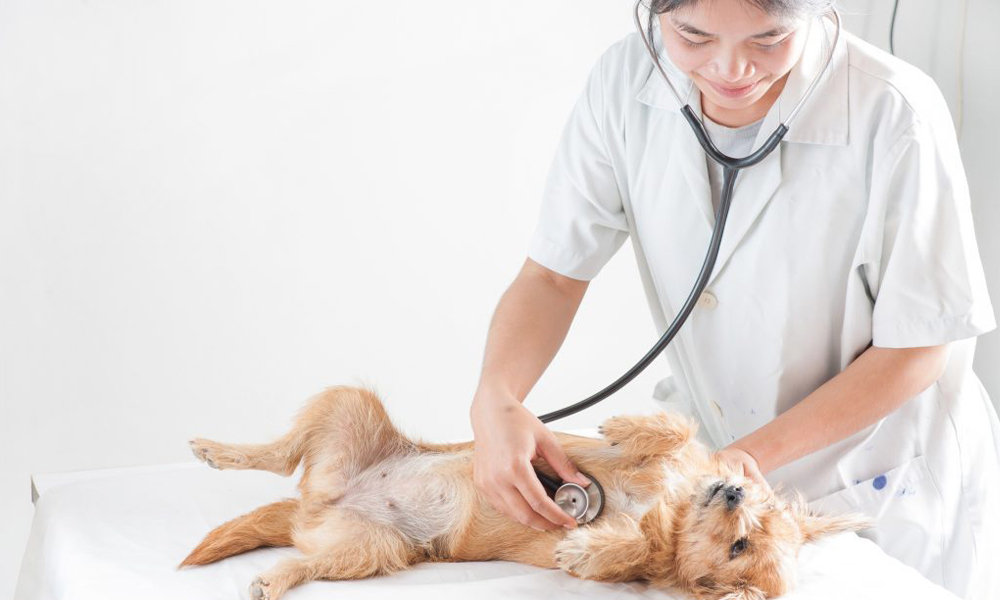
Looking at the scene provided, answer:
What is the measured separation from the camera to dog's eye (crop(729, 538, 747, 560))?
66.7 inches

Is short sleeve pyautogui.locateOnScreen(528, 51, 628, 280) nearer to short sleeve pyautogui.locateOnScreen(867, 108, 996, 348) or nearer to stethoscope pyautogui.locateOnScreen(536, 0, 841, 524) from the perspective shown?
stethoscope pyautogui.locateOnScreen(536, 0, 841, 524)

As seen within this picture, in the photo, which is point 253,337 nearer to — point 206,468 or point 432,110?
A: point 432,110

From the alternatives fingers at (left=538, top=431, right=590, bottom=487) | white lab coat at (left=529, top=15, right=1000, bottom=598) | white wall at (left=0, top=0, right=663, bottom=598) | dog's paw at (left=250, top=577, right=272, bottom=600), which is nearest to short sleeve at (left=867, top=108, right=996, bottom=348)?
white lab coat at (left=529, top=15, right=1000, bottom=598)

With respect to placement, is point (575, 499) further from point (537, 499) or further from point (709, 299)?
point (709, 299)

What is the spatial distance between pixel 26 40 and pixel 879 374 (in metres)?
2.30

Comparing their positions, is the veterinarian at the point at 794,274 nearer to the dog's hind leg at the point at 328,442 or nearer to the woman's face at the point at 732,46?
the woman's face at the point at 732,46

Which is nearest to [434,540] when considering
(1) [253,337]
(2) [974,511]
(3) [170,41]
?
(2) [974,511]

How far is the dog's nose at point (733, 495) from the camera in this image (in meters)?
1.69

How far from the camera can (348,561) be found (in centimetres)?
168

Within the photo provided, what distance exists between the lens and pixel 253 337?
10.5 feet

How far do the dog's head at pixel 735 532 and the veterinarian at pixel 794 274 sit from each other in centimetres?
6

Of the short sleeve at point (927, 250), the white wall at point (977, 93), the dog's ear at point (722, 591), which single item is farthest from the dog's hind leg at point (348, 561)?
the white wall at point (977, 93)

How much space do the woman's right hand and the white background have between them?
1453mm

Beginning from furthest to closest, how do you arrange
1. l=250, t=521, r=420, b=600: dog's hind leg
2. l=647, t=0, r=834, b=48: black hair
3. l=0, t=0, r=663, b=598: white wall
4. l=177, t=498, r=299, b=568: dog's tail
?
l=0, t=0, r=663, b=598: white wall < l=177, t=498, r=299, b=568: dog's tail < l=250, t=521, r=420, b=600: dog's hind leg < l=647, t=0, r=834, b=48: black hair
